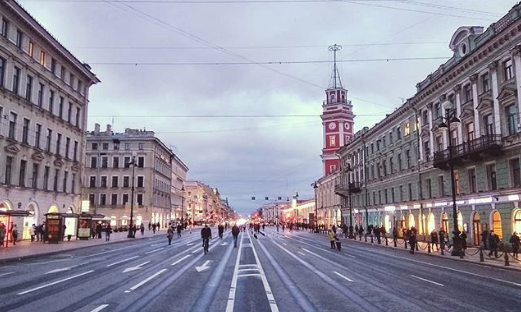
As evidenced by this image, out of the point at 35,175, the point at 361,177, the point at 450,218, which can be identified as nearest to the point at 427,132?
the point at 450,218

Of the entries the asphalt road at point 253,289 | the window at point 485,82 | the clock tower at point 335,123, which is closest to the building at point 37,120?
the asphalt road at point 253,289

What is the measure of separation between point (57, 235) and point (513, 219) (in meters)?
36.1

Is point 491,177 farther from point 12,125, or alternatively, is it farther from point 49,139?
point 49,139

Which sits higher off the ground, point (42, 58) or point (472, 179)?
point (42, 58)

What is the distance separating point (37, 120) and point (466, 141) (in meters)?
38.7

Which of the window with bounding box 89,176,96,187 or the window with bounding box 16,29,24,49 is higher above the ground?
the window with bounding box 16,29,24,49

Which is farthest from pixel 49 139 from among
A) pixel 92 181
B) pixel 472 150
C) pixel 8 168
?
pixel 92 181

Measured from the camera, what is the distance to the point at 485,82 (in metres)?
34.0

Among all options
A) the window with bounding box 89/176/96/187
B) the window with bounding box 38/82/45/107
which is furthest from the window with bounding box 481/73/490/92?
the window with bounding box 89/176/96/187

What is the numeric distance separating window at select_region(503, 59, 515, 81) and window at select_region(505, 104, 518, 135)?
6.74ft

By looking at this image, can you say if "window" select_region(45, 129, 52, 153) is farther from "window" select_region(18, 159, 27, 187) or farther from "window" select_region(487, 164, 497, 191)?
"window" select_region(487, 164, 497, 191)

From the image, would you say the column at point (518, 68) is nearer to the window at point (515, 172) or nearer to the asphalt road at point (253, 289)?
the window at point (515, 172)

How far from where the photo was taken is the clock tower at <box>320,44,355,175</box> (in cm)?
9881

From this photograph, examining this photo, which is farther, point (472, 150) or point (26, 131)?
point (26, 131)
